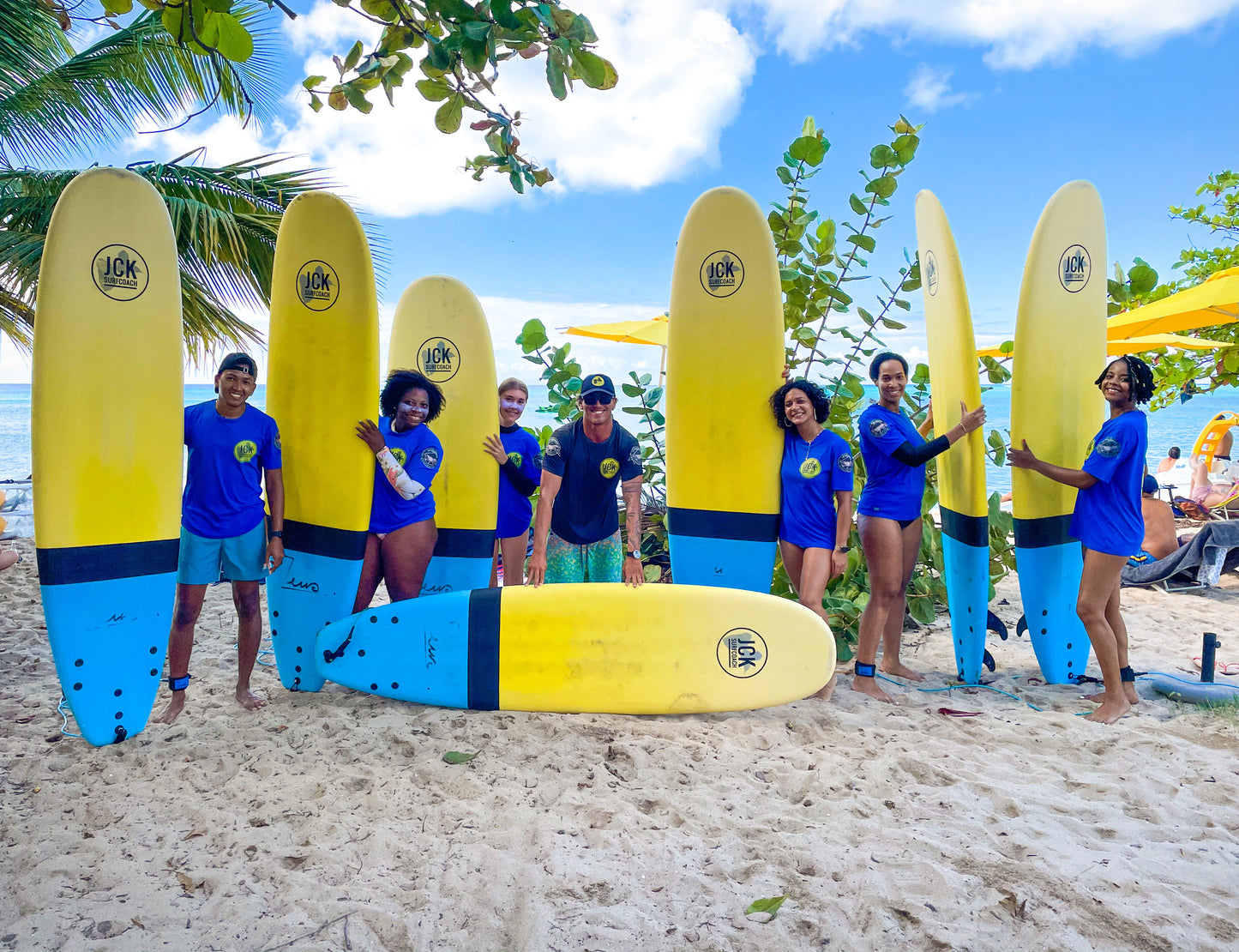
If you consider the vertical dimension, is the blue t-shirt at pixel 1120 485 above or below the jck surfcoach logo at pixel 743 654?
above

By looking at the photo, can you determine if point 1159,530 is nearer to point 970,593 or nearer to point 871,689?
point 970,593

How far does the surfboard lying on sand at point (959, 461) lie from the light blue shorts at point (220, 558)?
295cm

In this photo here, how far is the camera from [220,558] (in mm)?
2869

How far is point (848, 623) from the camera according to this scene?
12.6 feet

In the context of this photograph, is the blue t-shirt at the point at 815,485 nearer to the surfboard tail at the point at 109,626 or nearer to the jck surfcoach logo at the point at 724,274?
the jck surfcoach logo at the point at 724,274

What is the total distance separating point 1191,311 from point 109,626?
22.6 ft

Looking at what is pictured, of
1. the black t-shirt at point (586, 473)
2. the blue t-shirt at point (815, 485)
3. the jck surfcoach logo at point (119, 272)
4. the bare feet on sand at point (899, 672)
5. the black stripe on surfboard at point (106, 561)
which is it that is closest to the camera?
the black stripe on surfboard at point (106, 561)

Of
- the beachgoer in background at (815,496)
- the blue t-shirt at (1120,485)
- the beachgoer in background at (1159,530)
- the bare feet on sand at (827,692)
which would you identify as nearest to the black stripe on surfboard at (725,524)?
the beachgoer in background at (815,496)

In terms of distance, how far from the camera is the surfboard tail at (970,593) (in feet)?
11.2

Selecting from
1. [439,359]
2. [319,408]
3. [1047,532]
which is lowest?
[1047,532]

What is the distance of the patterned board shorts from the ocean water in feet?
50.8

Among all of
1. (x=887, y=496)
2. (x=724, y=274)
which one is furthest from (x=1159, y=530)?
(x=724, y=274)

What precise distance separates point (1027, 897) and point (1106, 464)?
1696 millimetres

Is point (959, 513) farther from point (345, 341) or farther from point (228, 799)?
point (228, 799)
